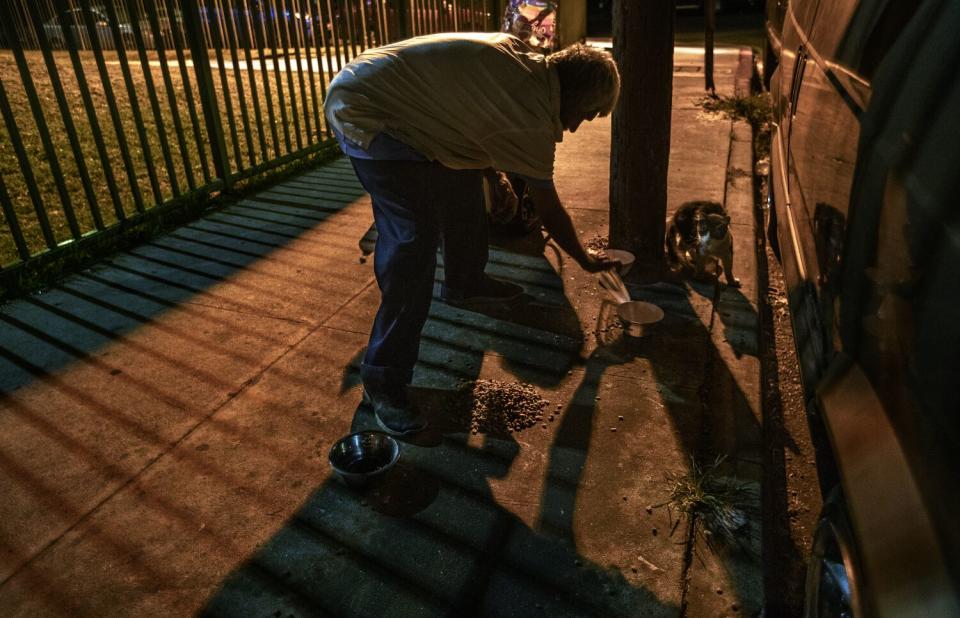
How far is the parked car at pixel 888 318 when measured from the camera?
3.97 feet

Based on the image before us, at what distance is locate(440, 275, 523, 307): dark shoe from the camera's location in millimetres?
3828

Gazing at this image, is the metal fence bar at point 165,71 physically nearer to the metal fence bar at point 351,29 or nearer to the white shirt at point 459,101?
the metal fence bar at point 351,29

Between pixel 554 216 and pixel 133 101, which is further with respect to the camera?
pixel 133 101

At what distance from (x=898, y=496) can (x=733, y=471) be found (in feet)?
4.37

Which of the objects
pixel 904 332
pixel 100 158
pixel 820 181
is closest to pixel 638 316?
pixel 820 181

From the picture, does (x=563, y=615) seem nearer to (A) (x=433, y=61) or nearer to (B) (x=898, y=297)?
(B) (x=898, y=297)

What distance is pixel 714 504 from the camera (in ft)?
7.88

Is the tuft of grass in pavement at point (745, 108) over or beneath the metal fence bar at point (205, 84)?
beneath

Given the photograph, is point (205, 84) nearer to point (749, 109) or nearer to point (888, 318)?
point (888, 318)

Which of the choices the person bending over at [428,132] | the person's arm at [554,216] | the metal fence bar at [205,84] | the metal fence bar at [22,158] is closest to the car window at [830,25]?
the person bending over at [428,132]

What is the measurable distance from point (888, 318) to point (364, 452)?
185 centimetres

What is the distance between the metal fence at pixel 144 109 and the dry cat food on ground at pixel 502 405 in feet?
Answer: 10.1

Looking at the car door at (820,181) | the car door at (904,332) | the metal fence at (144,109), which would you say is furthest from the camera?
the metal fence at (144,109)

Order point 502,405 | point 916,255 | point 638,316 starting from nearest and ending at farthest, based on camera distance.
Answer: point 916,255
point 502,405
point 638,316
